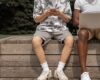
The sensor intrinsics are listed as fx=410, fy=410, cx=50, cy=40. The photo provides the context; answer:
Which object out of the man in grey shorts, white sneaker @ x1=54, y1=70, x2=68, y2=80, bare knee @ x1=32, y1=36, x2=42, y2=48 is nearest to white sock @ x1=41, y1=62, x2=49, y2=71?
the man in grey shorts

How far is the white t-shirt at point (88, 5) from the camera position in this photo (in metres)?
4.75

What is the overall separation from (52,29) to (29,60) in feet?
1.48

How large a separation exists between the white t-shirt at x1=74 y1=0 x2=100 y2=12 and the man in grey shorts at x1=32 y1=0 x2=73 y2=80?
14 cm

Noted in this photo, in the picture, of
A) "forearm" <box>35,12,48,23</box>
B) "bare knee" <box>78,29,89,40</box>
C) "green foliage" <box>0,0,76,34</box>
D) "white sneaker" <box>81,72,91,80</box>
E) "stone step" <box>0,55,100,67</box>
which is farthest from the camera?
"green foliage" <box>0,0,76,34</box>

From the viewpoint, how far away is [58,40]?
4750 millimetres

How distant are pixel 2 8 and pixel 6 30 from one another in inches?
37.1

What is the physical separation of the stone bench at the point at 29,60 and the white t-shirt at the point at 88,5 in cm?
40

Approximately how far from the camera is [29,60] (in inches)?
188

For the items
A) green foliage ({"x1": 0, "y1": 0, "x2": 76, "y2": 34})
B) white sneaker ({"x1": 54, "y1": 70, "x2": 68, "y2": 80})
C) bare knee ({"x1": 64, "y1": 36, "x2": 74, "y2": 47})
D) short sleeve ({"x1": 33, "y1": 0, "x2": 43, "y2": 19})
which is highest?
short sleeve ({"x1": 33, "y1": 0, "x2": 43, "y2": 19})

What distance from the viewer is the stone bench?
474cm

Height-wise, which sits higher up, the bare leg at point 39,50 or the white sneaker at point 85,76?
the bare leg at point 39,50

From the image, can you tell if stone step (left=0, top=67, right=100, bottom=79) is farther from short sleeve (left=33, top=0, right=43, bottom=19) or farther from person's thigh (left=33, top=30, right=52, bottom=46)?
short sleeve (left=33, top=0, right=43, bottom=19)

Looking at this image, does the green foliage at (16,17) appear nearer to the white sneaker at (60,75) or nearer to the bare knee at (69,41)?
the bare knee at (69,41)

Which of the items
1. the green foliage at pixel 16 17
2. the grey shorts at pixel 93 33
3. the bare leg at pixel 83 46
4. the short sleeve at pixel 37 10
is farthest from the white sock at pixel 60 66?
the green foliage at pixel 16 17
